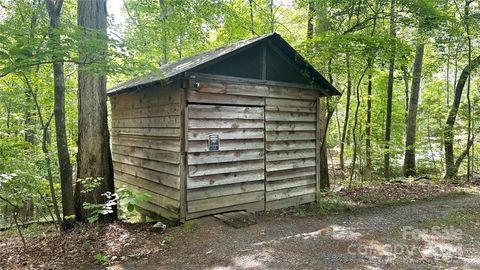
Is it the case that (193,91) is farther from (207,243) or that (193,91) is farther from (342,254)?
(342,254)

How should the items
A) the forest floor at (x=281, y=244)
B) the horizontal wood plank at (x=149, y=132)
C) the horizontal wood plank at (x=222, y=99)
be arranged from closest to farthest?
the forest floor at (x=281, y=244) < the horizontal wood plank at (x=222, y=99) < the horizontal wood plank at (x=149, y=132)

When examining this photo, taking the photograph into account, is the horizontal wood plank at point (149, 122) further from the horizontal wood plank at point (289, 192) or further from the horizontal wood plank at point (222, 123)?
the horizontal wood plank at point (289, 192)

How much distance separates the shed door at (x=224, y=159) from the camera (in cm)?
602

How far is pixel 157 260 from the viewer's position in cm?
445

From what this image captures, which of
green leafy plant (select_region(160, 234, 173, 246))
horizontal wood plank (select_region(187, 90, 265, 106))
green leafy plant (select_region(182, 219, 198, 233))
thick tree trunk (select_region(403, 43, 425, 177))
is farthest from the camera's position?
thick tree trunk (select_region(403, 43, 425, 177))

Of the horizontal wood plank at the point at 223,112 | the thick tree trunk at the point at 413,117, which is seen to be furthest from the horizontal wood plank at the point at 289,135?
the thick tree trunk at the point at 413,117

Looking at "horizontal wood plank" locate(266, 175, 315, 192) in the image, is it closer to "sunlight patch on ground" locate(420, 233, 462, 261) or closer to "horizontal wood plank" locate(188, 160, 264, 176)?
"horizontal wood plank" locate(188, 160, 264, 176)

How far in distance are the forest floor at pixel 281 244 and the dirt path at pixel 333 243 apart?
14mm

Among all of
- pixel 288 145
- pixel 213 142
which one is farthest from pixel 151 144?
pixel 288 145

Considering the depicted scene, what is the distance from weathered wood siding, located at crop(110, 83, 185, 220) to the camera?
6047 mm

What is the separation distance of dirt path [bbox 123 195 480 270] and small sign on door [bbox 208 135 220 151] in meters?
1.42

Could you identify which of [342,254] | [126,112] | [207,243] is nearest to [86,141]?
[126,112]

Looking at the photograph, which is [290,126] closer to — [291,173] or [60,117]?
[291,173]

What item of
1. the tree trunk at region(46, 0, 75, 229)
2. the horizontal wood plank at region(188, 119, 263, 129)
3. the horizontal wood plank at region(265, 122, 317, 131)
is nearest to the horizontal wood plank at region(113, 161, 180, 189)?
the horizontal wood plank at region(188, 119, 263, 129)
